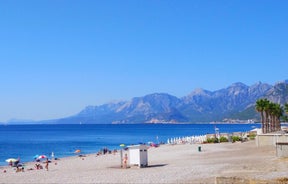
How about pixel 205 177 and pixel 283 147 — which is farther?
pixel 283 147

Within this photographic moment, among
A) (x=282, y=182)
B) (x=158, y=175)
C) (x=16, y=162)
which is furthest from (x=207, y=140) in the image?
(x=282, y=182)

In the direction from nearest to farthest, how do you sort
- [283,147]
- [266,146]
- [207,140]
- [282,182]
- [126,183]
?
[282,182] < [126,183] < [283,147] < [266,146] < [207,140]

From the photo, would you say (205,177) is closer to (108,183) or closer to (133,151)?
(108,183)

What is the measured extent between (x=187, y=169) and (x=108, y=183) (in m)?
7.07

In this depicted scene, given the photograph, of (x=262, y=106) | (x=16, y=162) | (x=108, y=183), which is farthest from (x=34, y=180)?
(x=262, y=106)

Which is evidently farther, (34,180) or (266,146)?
(266,146)

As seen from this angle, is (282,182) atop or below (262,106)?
below

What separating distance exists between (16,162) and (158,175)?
25.9m

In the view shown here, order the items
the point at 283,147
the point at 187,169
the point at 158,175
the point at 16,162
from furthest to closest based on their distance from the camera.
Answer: the point at 16,162 → the point at 283,147 → the point at 187,169 → the point at 158,175

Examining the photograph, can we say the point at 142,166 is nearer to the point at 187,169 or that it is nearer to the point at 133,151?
the point at 133,151

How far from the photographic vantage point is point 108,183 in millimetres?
24078

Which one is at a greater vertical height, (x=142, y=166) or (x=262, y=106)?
(x=262, y=106)

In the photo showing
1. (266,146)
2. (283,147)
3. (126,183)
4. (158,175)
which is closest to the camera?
(126,183)

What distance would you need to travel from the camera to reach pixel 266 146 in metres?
44.3
